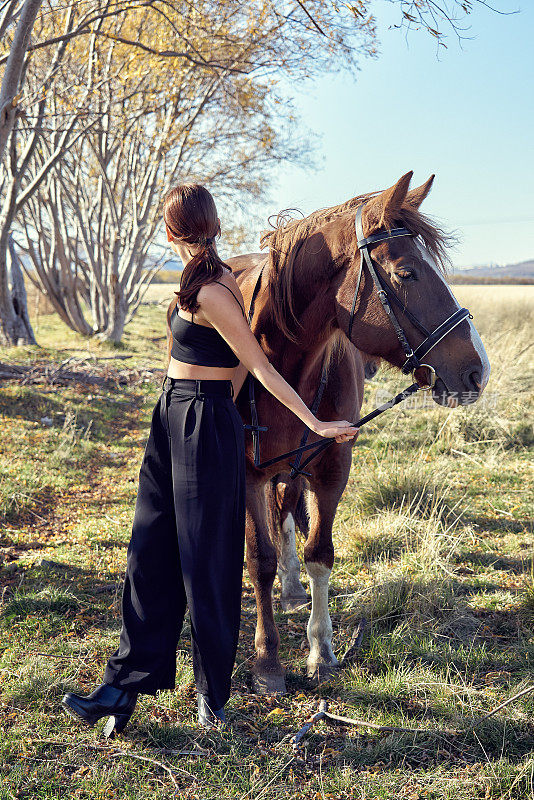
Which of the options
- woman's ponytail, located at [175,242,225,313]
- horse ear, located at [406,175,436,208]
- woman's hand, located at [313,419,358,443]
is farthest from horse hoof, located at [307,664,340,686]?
horse ear, located at [406,175,436,208]

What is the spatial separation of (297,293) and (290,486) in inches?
57.2

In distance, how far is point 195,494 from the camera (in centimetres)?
239

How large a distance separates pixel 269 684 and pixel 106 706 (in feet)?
2.61

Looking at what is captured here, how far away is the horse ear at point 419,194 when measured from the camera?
2461mm

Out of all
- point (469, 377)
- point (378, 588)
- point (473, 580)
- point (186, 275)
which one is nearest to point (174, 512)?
point (186, 275)

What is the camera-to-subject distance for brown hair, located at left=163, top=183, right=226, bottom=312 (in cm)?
224

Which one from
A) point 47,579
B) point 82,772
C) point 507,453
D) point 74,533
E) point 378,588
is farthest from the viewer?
point 507,453

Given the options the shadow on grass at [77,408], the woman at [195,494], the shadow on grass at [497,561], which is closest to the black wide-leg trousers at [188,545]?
the woman at [195,494]

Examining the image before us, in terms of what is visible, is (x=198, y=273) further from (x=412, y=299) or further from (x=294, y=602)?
(x=294, y=602)

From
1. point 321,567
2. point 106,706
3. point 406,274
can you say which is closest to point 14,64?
point 406,274

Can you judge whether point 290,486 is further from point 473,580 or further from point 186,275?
point 186,275

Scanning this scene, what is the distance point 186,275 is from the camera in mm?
2293

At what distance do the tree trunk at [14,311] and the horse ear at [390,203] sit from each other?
28.6ft

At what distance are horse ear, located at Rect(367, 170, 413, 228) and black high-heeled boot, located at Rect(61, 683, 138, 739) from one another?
224 centimetres
